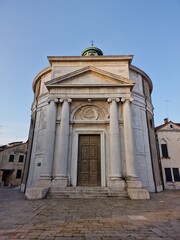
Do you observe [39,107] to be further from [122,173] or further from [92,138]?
[122,173]

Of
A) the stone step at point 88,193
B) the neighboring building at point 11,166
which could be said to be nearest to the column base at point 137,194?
the stone step at point 88,193

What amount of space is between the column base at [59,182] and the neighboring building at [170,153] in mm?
12346

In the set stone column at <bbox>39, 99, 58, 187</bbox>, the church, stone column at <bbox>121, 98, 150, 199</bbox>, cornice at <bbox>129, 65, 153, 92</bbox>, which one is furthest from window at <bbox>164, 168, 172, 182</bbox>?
stone column at <bbox>39, 99, 58, 187</bbox>

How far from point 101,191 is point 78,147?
3.58 m

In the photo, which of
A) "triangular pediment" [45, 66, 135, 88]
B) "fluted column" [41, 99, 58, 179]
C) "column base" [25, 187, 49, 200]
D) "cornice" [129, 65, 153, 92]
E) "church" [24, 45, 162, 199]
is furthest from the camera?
"cornice" [129, 65, 153, 92]

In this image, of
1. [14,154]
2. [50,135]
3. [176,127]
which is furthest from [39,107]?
[14,154]

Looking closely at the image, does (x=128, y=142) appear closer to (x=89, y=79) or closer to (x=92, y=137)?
(x=92, y=137)

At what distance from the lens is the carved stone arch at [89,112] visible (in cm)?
1255

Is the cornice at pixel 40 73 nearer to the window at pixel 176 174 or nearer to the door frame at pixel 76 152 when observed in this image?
the door frame at pixel 76 152

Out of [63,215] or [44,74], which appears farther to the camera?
[44,74]

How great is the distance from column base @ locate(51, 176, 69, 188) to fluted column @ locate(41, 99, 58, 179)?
0.57 metres

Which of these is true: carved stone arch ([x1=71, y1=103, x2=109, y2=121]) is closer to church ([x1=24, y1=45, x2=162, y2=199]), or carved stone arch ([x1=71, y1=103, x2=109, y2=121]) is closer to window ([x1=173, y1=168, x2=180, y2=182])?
church ([x1=24, y1=45, x2=162, y2=199])

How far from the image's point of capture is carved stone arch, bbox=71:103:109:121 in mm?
12555

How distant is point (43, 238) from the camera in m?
3.35
